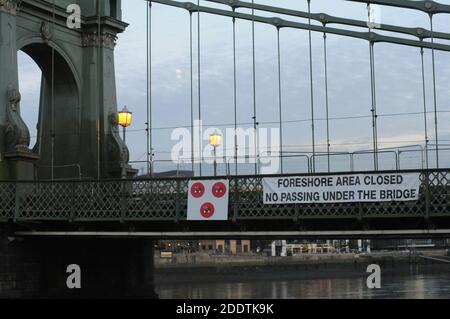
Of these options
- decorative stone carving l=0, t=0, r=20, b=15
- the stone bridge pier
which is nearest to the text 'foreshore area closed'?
the stone bridge pier

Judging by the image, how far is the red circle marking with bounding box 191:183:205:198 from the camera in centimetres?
2777

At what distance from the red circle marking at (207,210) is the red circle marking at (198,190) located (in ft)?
1.65

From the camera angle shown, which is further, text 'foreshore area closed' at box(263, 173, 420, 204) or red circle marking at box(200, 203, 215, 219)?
red circle marking at box(200, 203, 215, 219)

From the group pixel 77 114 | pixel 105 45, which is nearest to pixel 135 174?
pixel 77 114

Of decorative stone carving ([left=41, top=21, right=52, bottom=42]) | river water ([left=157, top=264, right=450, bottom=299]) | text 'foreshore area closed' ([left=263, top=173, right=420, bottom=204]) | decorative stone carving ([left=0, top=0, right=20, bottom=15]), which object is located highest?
decorative stone carving ([left=0, top=0, right=20, bottom=15])

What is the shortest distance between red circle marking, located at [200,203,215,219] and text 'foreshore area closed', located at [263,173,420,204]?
1.96 metres

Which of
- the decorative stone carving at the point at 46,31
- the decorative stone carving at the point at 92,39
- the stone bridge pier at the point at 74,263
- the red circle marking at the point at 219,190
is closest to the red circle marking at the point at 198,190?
the red circle marking at the point at 219,190

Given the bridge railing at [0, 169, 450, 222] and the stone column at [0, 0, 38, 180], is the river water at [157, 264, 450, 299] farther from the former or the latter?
the bridge railing at [0, 169, 450, 222]

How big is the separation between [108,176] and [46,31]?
7.59 meters

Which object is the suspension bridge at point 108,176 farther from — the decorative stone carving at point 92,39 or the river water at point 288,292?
the river water at point 288,292

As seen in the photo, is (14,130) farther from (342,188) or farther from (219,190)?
(342,188)

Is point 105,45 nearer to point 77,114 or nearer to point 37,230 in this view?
point 77,114

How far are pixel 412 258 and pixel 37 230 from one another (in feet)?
328

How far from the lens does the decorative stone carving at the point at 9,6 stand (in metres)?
33.2
